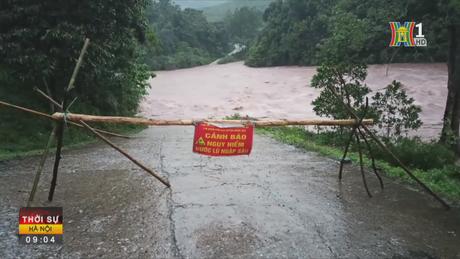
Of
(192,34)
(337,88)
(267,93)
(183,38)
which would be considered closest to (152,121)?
(337,88)

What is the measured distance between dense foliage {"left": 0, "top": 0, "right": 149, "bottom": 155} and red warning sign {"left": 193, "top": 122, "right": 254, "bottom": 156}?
461cm

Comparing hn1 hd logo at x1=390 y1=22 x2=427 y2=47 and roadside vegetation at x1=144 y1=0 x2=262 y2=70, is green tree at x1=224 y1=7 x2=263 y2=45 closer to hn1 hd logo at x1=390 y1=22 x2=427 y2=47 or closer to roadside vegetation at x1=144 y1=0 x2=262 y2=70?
roadside vegetation at x1=144 y1=0 x2=262 y2=70

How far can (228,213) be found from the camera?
→ 4.58 meters

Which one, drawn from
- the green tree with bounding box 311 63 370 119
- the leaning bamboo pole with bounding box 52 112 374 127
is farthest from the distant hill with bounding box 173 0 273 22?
the leaning bamboo pole with bounding box 52 112 374 127

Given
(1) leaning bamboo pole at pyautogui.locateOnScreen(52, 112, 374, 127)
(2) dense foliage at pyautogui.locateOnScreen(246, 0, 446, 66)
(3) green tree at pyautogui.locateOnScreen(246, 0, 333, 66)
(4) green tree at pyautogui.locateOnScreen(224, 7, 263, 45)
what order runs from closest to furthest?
1. (1) leaning bamboo pole at pyautogui.locateOnScreen(52, 112, 374, 127)
2. (2) dense foliage at pyautogui.locateOnScreen(246, 0, 446, 66)
3. (3) green tree at pyautogui.locateOnScreen(246, 0, 333, 66)
4. (4) green tree at pyautogui.locateOnScreen(224, 7, 263, 45)

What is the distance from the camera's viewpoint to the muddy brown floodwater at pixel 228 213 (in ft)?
12.1

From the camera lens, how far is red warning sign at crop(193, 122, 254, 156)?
4270 millimetres

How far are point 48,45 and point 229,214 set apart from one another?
247 inches

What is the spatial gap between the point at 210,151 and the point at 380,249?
73.7 inches

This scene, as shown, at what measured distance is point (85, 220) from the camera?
4.27 m

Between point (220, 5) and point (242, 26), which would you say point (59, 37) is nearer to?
point (242, 26)

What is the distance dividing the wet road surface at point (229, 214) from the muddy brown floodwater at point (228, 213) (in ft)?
0.04

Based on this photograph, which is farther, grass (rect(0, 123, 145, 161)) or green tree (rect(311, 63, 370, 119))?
green tree (rect(311, 63, 370, 119))

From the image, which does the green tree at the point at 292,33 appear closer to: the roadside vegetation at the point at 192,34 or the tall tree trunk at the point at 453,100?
the roadside vegetation at the point at 192,34
